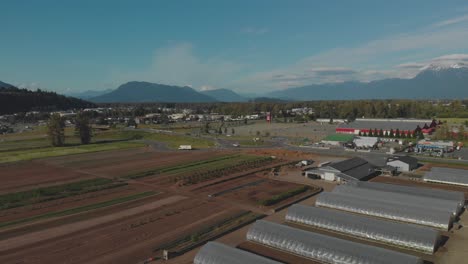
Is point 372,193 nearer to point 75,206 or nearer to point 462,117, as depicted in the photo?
point 75,206

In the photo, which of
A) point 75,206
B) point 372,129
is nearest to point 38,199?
point 75,206

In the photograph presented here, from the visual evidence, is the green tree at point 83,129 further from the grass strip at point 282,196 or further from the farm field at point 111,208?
Answer: the grass strip at point 282,196

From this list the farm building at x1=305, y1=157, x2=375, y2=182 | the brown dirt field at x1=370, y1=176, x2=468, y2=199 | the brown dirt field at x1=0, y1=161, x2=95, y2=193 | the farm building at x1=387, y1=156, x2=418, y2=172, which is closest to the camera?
the brown dirt field at x1=370, y1=176, x2=468, y2=199

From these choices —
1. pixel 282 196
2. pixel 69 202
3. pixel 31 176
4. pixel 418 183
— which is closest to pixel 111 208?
pixel 69 202

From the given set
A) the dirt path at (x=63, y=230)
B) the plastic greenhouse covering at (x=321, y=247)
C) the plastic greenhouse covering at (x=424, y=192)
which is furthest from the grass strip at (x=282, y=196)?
the dirt path at (x=63, y=230)

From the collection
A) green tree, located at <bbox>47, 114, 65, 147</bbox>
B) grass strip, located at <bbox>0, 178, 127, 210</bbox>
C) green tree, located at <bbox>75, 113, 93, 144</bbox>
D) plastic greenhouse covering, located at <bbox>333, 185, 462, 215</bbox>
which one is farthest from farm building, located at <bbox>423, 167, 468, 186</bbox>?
Result: green tree, located at <bbox>47, 114, 65, 147</bbox>

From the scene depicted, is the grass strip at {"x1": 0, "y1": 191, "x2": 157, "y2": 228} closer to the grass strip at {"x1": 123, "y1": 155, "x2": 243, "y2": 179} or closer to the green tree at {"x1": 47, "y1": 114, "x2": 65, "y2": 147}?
the grass strip at {"x1": 123, "y1": 155, "x2": 243, "y2": 179}
